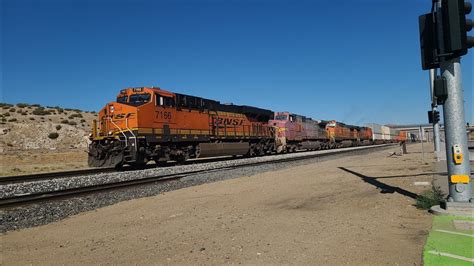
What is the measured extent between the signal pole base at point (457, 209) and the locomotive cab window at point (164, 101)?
51.1 ft

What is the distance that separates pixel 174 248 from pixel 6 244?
2921 millimetres

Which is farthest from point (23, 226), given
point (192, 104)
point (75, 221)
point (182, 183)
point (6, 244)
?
point (192, 104)

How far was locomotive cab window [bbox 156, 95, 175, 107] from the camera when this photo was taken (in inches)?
769

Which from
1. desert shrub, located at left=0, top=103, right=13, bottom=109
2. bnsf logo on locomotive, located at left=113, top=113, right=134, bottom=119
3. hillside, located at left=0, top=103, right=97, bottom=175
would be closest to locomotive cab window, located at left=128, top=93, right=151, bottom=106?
bnsf logo on locomotive, located at left=113, top=113, right=134, bottom=119

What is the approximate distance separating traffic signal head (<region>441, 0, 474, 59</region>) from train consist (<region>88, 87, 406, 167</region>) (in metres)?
14.2

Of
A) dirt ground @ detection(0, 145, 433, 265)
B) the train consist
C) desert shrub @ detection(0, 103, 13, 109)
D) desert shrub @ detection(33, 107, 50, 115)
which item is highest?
desert shrub @ detection(0, 103, 13, 109)

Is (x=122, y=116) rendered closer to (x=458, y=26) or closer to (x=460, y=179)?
(x=460, y=179)

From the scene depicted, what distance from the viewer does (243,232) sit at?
5652mm

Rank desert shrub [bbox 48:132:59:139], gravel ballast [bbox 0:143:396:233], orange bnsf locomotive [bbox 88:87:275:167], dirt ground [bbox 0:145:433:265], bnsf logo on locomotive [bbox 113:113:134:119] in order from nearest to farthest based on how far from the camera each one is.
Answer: dirt ground [bbox 0:145:433:265], gravel ballast [bbox 0:143:396:233], orange bnsf locomotive [bbox 88:87:275:167], bnsf logo on locomotive [bbox 113:113:134:119], desert shrub [bbox 48:132:59:139]

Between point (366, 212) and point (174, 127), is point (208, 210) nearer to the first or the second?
point (366, 212)

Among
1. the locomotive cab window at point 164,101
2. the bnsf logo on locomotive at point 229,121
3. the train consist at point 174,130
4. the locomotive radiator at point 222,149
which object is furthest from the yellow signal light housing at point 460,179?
the bnsf logo on locomotive at point 229,121

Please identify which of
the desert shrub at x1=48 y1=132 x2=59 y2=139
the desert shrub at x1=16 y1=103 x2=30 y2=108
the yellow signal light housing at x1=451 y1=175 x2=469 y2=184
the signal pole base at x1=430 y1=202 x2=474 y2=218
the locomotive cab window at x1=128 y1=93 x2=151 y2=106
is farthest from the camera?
the desert shrub at x1=16 y1=103 x2=30 y2=108

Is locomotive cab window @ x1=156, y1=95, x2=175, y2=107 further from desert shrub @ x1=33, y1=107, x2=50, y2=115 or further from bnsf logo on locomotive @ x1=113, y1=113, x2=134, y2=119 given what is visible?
desert shrub @ x1=33, y1=107, x2=50, y2=115

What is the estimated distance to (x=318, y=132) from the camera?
46375 mm
